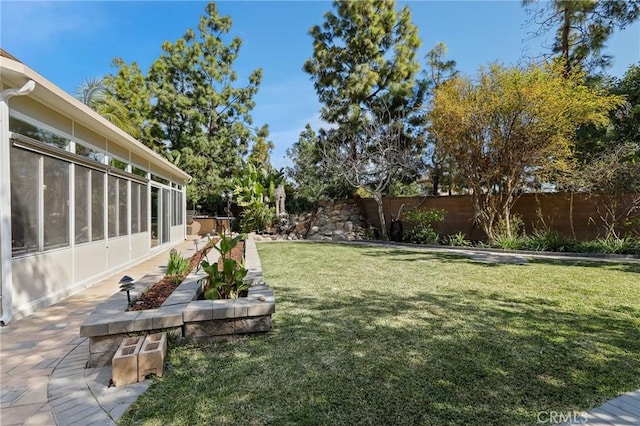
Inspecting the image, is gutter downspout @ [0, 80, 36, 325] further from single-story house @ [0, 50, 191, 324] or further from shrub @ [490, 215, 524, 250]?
shrub @ [490, 215, 524, 250]

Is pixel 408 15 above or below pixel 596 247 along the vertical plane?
above

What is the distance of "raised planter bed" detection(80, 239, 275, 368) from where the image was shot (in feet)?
9.88

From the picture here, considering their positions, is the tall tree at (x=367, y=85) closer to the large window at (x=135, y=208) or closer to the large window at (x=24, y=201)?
the large window at (x=135, y=208)

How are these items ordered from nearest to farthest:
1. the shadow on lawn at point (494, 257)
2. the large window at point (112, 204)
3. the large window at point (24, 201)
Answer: the large window at point (24, 201) < the large window at point (112, 204) < the shadow on lawn at point (494, 257)

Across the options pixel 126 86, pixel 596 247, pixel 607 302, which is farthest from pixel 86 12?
pixel 596 247

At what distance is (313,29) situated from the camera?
53.6 ft

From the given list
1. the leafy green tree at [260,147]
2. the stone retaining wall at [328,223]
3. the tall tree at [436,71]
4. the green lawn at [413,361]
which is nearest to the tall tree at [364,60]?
the tall tree at [436,71]

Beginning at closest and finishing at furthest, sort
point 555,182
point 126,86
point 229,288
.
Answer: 1. point 229,288
2. point 555,182
3. point 126,86

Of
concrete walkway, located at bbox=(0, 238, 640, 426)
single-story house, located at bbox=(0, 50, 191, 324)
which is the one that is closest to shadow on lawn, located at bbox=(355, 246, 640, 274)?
concrete walkway, located at bbox=(0, 238, 640, 426)

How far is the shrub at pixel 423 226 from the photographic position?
12781 mm

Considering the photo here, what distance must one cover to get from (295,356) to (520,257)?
27.8 feet

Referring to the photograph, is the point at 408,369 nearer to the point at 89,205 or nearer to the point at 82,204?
the point at 82,204

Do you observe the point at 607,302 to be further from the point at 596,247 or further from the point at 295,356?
the point at 596,247

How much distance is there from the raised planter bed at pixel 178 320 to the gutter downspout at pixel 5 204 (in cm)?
172
